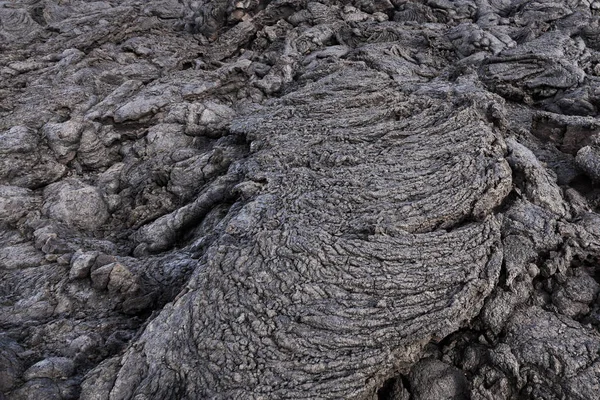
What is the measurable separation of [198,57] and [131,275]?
17172mm

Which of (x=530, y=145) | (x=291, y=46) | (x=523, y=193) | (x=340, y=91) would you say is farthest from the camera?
(x=291, y=46)

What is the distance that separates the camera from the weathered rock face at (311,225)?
8625 mm

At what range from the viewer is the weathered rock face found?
8625 mm

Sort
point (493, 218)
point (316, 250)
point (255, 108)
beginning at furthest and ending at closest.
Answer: point (255, 108)
point (493, 218)
point (316, 250)

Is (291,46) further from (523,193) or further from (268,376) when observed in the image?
(268,376)

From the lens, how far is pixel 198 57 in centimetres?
2484

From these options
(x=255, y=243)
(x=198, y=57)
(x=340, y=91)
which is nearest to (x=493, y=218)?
(x=255, y=243)

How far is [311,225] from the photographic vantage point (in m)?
10.4

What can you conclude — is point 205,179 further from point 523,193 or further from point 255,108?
point 523,193

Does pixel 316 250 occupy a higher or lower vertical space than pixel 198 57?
higher

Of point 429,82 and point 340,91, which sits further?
point 429,82

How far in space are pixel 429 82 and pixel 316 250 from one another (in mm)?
11804

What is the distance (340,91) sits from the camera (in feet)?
54.9

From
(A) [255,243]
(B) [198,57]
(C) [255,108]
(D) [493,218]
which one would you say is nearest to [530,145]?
(D) [493,218]
